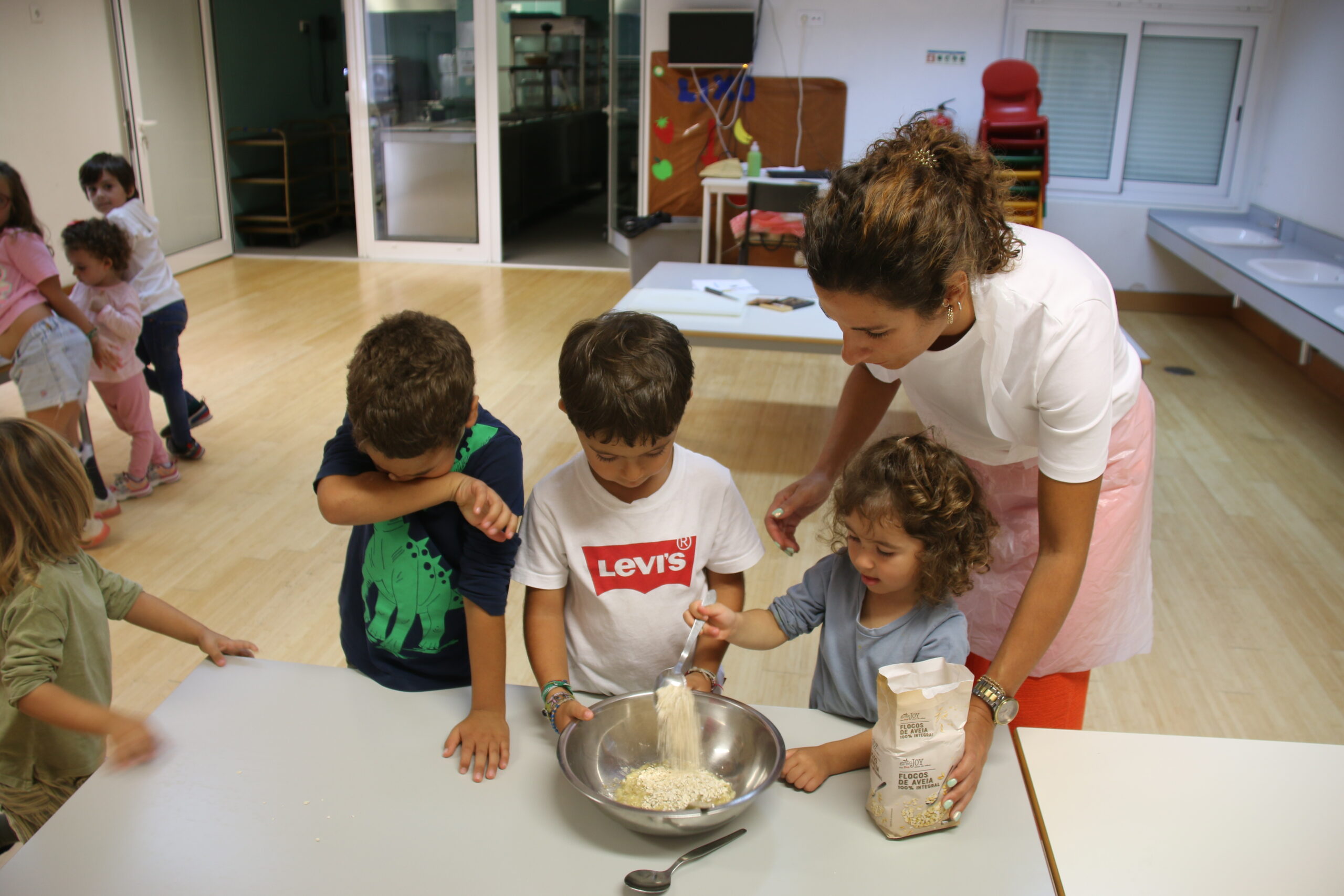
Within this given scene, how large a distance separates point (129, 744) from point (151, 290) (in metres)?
2.83

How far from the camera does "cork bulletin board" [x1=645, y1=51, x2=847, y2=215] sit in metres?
6.54

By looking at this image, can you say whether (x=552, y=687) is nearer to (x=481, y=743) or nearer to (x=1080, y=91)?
(x=481, y=743)

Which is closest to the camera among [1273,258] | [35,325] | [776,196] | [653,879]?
[653,879]

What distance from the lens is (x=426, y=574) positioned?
135 centimetres

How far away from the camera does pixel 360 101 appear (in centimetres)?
686

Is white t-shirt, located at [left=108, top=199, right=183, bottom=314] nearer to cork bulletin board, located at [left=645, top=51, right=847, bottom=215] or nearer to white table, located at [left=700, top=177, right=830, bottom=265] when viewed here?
white table, located at [left=700, top=177, right=830, bottom=265]

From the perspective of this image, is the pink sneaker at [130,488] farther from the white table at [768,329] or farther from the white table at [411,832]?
the white table at [411,832]

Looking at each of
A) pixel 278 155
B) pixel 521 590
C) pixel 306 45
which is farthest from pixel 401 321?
pixel 306 45

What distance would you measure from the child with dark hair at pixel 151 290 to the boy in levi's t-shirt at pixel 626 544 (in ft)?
8.83

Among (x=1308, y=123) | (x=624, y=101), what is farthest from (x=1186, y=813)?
(x=624, y=101)

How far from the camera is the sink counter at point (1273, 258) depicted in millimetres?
3805

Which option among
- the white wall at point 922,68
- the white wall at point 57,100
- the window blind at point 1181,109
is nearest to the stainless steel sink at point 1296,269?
the white wall at point 922,68

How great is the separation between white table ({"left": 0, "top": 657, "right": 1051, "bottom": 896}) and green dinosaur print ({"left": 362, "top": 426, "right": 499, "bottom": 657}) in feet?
0.59

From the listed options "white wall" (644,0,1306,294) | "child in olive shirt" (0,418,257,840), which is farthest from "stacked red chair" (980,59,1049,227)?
"child in olive shirt" (0,418,257,840)
